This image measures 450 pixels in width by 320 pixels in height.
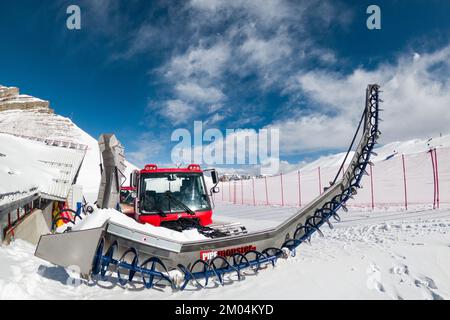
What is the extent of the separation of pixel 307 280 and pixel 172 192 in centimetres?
305

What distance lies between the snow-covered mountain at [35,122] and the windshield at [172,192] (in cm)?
9089

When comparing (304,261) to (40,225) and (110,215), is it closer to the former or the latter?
(110,215)

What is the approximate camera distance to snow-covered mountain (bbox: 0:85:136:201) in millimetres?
117725

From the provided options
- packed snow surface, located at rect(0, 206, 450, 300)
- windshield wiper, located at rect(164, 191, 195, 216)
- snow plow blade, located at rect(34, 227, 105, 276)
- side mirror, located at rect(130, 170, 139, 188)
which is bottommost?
packed snow surface, located at rect(0, 206, 450, 300)

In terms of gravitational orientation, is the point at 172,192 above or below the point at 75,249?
above

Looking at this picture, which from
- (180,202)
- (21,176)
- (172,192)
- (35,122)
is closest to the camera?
(180,202)

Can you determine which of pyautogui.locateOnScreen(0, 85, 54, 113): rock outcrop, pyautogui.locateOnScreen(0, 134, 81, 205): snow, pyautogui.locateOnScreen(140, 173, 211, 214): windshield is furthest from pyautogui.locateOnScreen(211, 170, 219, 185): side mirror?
pyautogui.locateOnScreen(0, 85, 54, 113): rock outcrop

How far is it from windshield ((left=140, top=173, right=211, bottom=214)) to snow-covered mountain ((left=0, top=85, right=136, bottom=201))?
298 feet

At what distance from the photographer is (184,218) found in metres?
5.59

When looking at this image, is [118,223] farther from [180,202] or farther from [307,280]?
[307,280]

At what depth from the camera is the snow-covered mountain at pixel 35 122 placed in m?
118

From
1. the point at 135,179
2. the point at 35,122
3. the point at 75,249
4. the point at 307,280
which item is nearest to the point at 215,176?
the point at 135,179

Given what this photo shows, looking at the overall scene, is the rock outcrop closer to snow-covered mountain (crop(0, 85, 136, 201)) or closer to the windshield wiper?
snow-covered mountain (crop(0, 85, 136, 201))

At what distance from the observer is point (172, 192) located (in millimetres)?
5941
